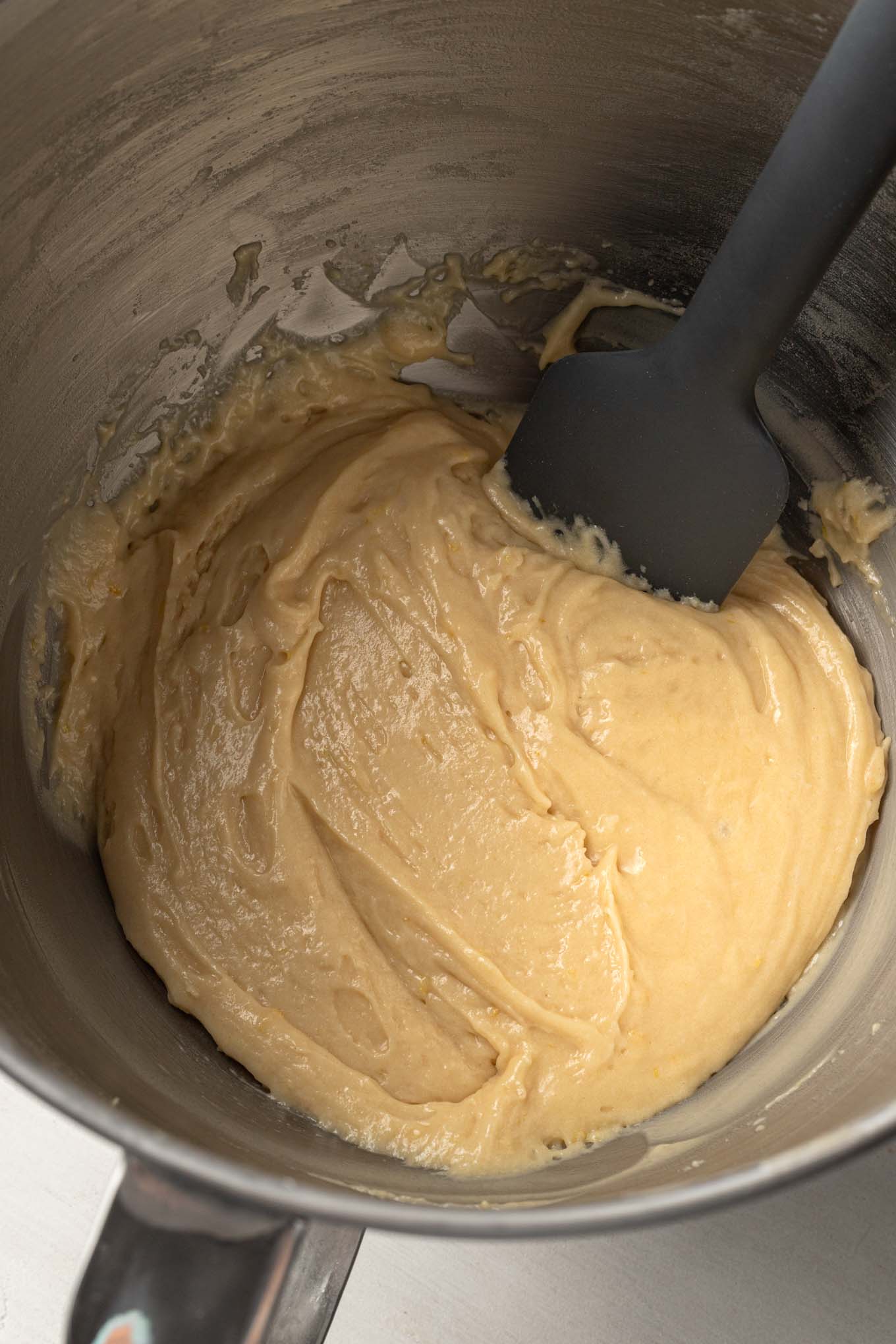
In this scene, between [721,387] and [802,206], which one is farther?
[721,387]

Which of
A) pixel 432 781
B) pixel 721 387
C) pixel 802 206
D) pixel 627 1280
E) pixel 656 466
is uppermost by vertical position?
pixel 802 206

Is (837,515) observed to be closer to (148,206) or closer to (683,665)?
(683,665)

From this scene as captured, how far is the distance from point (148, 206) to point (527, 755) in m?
1.01

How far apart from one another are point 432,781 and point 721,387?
756 millimetres

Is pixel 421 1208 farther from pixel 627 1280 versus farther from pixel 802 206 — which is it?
pixel 802 206

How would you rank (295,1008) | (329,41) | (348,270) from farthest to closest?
1. (348,270)
2. (295,1008)
3. (329,41)

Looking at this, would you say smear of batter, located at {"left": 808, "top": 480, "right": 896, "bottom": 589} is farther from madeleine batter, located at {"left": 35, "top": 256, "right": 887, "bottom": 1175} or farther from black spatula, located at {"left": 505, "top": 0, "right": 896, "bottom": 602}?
black spatula, located at {"left": 505, "top": 0, "right": 896, "bottom": 602}

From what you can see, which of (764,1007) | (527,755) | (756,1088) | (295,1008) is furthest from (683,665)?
(295,1008)

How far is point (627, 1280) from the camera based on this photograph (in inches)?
59.2

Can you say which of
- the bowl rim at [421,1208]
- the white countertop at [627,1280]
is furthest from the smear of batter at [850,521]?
the bowl rim at [421,1208]

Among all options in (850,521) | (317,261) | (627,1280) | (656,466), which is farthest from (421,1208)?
(317,261)

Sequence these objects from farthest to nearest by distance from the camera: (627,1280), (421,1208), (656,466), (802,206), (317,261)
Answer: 1. (317,261)
2. (656,466)
3. (627,1280)
4. (802,206)
5. (421,1208)

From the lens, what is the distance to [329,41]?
1443 mm

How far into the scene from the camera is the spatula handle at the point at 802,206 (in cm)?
120
